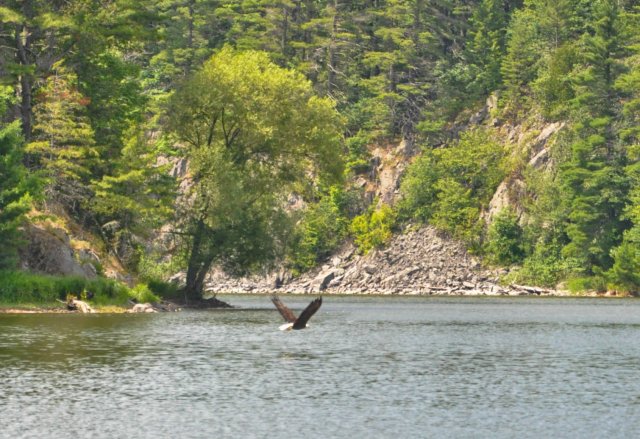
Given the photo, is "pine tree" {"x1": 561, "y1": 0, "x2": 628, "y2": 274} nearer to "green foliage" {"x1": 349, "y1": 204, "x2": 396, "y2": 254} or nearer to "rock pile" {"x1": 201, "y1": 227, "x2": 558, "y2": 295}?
"rock pile" {"x1": 201, "y1": 227, "x2": 558, "y2": 295}

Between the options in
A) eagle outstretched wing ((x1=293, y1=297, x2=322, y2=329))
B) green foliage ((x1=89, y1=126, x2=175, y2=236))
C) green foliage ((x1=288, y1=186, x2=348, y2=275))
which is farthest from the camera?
green foliage ((x1=288, y1=186, x2=348, y2=275))

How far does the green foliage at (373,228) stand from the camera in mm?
139125

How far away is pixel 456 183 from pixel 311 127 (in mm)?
61170

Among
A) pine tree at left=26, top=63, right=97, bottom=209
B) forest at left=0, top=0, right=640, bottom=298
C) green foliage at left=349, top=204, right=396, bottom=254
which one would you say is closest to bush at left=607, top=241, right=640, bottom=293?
forest at left=0, top=0, right=640, bottom=298

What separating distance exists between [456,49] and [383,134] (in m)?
16.0

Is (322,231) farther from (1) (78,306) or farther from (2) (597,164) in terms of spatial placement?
(1) (78,306)

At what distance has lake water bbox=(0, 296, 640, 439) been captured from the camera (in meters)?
24.5

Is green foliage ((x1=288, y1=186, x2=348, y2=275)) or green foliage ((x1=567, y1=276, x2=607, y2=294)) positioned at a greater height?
green foliage ((x1=288, y1=186, x2=348, y2=275))

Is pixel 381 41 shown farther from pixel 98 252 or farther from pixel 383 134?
pixel 98 252

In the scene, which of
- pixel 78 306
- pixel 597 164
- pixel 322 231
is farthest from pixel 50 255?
pixel 322 231

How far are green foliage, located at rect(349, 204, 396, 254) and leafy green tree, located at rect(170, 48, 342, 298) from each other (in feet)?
197

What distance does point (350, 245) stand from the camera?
14238 centimetres

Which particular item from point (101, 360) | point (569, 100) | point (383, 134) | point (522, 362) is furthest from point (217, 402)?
point (383, 134)

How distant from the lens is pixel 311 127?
78.1 meters
